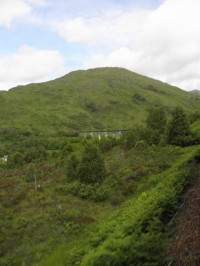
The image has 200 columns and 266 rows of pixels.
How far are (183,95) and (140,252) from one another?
191806mm

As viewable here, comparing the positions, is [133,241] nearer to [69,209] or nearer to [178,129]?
[69,209]

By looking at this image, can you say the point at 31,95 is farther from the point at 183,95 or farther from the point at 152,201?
the point at 152,201

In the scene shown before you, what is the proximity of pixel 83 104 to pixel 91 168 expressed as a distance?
124 metres

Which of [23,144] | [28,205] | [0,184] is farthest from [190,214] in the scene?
[23,144]

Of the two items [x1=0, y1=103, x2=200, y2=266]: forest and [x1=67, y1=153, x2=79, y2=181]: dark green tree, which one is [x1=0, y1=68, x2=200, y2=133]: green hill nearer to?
[x1=0, y1=103, x2=200, y2=266]: forest

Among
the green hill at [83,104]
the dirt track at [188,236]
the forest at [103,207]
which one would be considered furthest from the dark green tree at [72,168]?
the green hill at [83,104]

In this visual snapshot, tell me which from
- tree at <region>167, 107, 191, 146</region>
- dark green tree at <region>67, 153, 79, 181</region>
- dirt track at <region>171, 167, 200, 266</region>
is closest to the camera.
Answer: dirt track at <region>171, 167, 200, 266</region>

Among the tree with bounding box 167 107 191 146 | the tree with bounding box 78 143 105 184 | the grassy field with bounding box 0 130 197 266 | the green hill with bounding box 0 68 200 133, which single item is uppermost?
the green hill with bounding box 0 68 200 133

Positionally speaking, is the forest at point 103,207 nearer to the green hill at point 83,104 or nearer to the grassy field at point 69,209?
the grassy field at point 69,209

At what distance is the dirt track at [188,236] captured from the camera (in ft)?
38.0

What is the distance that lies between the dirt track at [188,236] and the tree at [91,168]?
45.8 ft

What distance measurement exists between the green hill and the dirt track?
102 metres

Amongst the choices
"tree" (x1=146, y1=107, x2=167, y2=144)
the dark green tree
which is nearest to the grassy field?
the dark green tree

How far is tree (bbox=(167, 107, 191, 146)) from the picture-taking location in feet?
150
